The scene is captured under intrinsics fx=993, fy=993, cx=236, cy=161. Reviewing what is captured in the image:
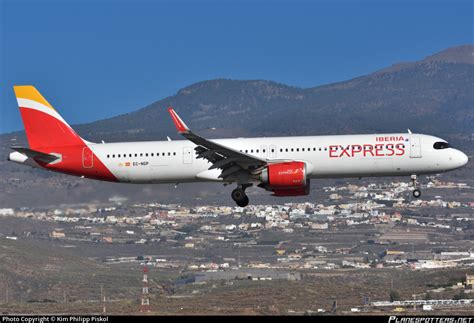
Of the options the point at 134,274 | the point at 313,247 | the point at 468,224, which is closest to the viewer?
the point at 134,274

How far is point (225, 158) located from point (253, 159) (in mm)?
1732

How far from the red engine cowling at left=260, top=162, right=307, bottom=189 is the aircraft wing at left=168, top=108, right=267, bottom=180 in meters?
0.84

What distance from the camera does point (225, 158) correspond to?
59.7 meters

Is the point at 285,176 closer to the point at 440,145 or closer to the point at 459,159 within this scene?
the point at 440,145

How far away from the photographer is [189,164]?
6109 centimetres

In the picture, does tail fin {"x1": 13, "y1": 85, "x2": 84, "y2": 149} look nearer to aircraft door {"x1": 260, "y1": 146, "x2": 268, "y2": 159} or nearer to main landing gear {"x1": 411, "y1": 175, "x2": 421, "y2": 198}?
aircraft door {"x1": 260, "y1": 146, "x2": 268, "y2": 159}

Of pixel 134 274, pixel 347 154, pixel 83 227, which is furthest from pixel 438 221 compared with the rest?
pixel 347 154

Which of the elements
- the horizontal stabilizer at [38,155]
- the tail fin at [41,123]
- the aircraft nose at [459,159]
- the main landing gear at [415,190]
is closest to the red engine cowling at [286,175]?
the main landing gear at [415,190]

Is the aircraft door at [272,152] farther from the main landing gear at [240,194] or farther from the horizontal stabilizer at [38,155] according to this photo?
the horizontal stabilizer at [38,155]

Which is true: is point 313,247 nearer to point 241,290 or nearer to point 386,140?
point 241,290

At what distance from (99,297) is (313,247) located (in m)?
51.1

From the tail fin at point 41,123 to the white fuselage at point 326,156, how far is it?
488 centimetres

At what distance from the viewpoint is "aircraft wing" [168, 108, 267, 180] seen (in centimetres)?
5797

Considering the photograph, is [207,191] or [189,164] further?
[207,191]
